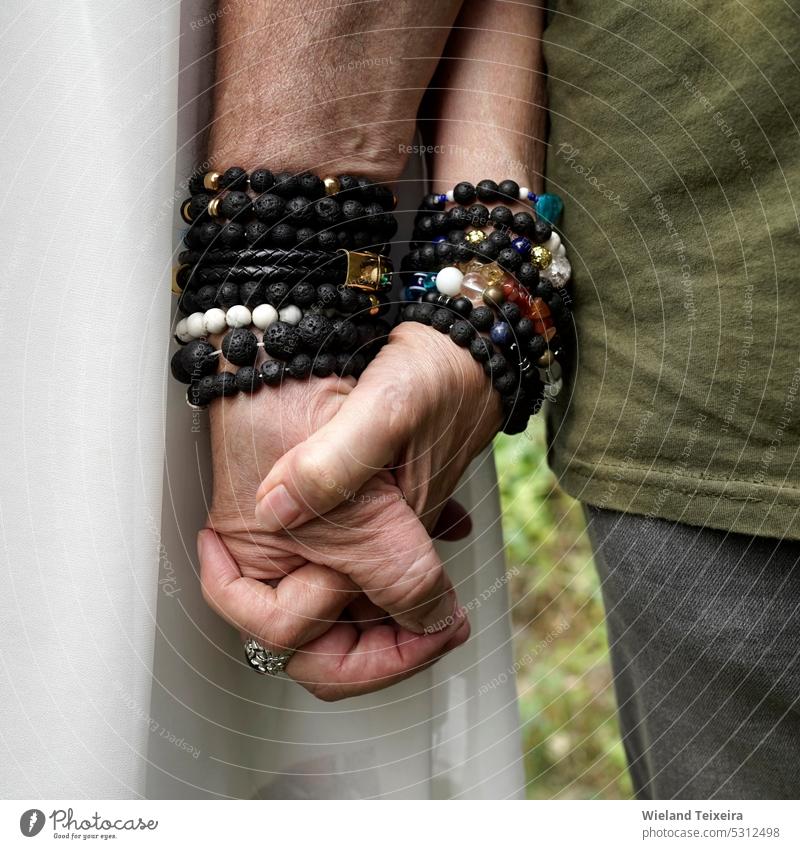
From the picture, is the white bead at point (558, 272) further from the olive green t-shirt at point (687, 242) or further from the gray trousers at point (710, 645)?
the gray trousers at point (710, 645)

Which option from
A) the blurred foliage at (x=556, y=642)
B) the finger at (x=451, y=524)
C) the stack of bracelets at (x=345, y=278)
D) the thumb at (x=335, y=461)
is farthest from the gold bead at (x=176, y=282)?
the blurred foliage at (x=556, y=642)

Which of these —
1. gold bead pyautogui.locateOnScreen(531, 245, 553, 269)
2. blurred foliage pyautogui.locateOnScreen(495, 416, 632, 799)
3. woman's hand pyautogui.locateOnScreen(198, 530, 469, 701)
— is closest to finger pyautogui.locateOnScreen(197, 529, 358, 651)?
woman's hand pyautogui.locateOnScreen(198, 530, 469, 701)

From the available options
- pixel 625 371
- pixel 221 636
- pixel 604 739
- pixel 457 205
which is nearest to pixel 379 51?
pixel 457 205

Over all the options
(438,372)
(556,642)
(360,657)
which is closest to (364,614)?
(360,657)

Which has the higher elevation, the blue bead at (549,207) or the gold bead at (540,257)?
the blue bead at (549,207)

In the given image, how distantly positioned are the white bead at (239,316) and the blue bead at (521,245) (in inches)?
5.9

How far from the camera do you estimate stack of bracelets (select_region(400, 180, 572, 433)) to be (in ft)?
1.42

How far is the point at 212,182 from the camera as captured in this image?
42 centimetres

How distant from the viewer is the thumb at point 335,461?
0.38 metres

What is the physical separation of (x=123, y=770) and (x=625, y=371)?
35cm

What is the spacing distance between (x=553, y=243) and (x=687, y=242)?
0.23ft

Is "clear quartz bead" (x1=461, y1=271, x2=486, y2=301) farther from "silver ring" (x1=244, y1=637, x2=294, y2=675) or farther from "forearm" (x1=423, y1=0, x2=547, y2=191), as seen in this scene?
"silver ring" (x1=244, y1=637, x2=294, y2=675)
